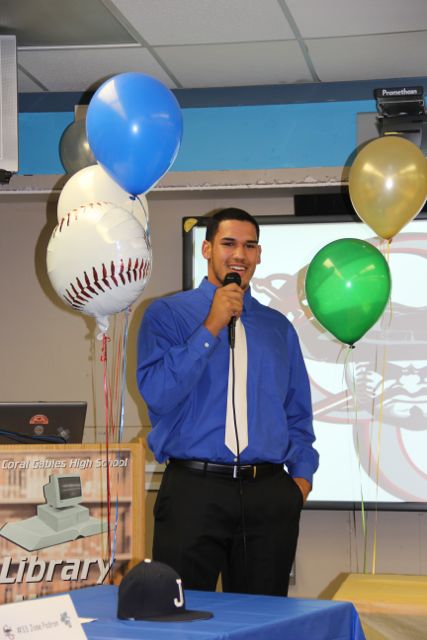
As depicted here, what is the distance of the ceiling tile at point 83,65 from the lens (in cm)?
404

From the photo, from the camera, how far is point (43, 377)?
4.31m

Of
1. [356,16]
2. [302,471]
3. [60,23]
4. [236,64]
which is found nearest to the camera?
[302,471]

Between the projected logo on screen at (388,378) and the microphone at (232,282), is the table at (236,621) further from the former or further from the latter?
the projected logo on screen at (388,378)

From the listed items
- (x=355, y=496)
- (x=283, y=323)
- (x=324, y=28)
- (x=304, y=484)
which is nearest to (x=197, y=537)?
(x=304, y=484)

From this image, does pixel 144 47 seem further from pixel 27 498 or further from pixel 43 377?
pixel 27 498

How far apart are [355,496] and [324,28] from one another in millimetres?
2061

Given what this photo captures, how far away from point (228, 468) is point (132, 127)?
39.8 inches

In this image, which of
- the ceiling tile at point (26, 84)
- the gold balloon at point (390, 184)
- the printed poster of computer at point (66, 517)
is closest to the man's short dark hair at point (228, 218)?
the gold balloon at point (390, 184)

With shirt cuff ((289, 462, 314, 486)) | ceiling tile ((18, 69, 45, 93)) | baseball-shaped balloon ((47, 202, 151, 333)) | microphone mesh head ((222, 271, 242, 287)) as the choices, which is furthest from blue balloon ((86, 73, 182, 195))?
ceiling tile ((18, 69, 45, 93))

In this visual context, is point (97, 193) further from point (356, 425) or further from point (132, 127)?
point (356, 425)

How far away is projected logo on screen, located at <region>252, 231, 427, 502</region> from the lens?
394cm

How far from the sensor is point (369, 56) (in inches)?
159

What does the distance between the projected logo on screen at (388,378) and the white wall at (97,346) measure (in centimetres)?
30

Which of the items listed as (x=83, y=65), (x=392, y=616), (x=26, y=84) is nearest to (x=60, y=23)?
(x=83, y=65)
